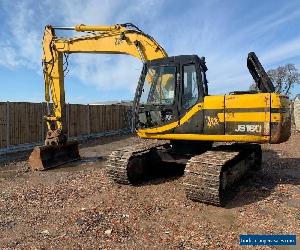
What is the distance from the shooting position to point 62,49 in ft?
38.1

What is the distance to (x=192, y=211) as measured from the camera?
6668mm

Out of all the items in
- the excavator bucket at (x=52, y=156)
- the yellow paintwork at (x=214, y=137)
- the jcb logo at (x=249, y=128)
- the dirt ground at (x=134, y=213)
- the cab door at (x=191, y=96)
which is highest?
the cab door at (x=191, y=96)

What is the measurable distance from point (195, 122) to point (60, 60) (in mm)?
5912

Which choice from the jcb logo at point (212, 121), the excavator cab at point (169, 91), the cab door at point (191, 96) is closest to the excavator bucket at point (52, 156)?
the excavator cab at point (169, 91)

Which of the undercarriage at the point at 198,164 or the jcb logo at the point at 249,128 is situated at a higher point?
the jcb logo at the point at 249,128

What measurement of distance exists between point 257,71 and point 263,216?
3844 millimetres

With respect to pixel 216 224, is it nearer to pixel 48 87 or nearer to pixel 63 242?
pixel 63 242

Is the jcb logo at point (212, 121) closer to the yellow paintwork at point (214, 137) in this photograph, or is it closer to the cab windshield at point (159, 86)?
the yellow paintwork at point (214, 137)

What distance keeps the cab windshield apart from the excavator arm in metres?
1.96

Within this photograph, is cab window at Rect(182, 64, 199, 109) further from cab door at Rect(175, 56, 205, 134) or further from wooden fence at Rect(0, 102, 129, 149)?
wooden fence at Rect(0, 102, 129, 149)

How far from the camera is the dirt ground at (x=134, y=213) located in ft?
17.7

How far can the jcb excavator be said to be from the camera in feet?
23.8

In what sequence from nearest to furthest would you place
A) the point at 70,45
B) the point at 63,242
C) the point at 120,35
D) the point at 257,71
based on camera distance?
the point at 63,242 → the point at 257,71 → the point at 120,35 → the point at 70,45

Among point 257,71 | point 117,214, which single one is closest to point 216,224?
point 117,214
